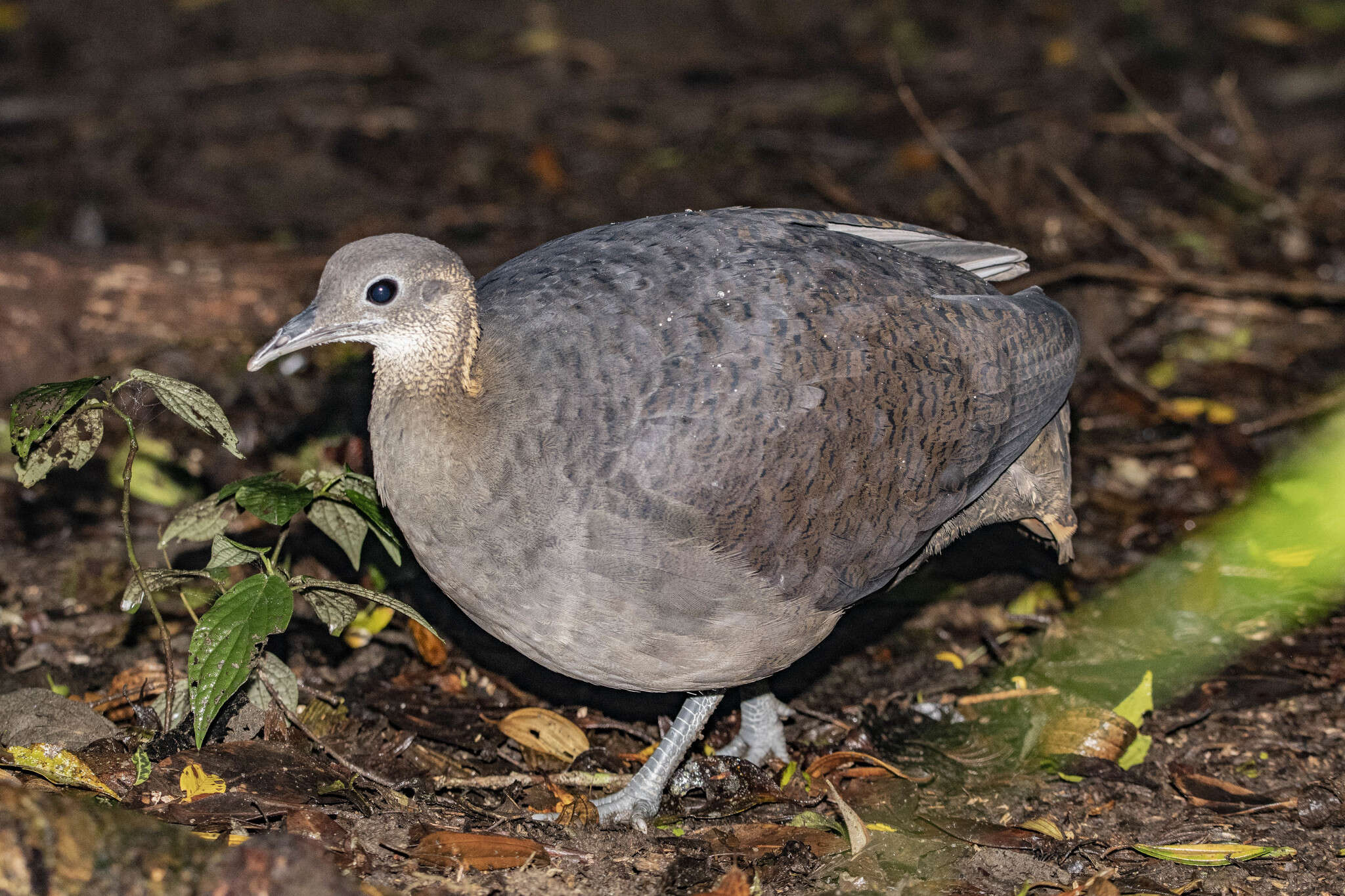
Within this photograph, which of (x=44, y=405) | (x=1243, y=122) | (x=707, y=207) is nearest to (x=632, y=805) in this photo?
(x=44, y=405)

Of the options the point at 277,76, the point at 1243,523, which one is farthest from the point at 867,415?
the point at 277,76

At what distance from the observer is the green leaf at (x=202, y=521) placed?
365 centimetres

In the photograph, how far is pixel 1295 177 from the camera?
7.46 m

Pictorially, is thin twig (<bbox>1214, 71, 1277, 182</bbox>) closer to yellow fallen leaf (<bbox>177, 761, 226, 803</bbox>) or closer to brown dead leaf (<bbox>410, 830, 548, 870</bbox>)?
brown dead leaf (<bbox>410, 830, 548, 870</bbox>)

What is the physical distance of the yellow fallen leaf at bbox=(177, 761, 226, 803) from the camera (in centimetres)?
333

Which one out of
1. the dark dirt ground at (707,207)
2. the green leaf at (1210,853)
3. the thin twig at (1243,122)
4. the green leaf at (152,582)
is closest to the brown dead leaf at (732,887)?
the dark dirt ground at (707,207)

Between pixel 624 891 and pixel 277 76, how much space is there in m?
6.89

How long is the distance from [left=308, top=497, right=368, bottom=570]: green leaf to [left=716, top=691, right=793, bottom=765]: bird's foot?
54.9 inches

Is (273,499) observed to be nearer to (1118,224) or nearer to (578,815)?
(578,815)

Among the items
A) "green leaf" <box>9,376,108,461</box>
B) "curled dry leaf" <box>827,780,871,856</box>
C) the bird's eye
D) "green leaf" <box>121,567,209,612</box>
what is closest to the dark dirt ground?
"curled dry leaf" <box>827,780,871,856</box>

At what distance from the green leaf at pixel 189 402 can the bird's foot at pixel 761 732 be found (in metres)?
1.87

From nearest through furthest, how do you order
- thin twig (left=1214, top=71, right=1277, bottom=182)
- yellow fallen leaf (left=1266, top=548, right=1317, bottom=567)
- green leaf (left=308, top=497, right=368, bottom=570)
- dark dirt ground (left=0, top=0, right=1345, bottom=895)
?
green leaf (left=308, top=497, right=368, bottom=570)
dark dirt ground (left=0, top=0, right=1345, bottom=895)
yellow fallen leaf (left=1266, top=548, right=1317, bottom=567)
thin twig (left=1214, top=71, right=1277, bottom=182)

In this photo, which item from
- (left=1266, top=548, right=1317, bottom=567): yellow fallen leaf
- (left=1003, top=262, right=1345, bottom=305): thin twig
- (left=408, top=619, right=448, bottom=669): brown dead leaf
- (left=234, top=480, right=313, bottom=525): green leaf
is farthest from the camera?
(left=1003, top=262, right=1345, bottom=305): thin twig

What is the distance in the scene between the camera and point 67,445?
3365 mm
